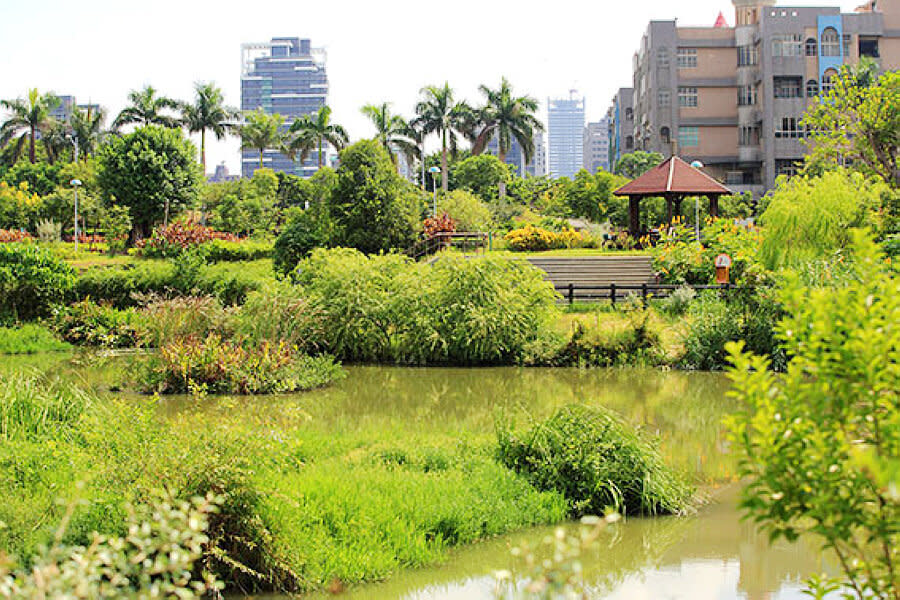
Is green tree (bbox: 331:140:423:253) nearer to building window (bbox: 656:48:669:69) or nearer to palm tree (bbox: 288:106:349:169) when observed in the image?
palm tree (bbox: 288:106:349:169)

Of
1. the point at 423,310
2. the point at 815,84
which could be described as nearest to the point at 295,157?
the point at 815,84

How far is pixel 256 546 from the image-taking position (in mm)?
7012

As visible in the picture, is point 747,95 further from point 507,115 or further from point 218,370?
point 218,370

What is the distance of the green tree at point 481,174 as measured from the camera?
204ft

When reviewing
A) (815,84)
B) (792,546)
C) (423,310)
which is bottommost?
(792,546)

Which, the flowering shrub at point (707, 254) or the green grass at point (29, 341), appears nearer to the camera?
the green grass at point (29, 341)

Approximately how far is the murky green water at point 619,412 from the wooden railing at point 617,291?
5.20 m

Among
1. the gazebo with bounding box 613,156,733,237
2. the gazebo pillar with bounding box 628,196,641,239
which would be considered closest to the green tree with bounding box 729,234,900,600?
the gazebo with bounding box 613,156,733,237

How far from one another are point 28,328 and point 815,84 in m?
54.9

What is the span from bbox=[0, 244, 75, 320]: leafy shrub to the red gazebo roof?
19.5 metres

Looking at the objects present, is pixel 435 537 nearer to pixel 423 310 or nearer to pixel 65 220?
pixel 423 310

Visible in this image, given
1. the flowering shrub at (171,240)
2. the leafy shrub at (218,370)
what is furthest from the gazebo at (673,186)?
the leafy shrub at (218,370)

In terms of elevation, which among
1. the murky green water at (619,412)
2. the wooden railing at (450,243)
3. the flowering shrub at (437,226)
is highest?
the flowering shrub at (437,226)

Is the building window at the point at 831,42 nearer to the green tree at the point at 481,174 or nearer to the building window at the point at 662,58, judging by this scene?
the building window at the point at 662,58
